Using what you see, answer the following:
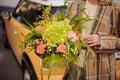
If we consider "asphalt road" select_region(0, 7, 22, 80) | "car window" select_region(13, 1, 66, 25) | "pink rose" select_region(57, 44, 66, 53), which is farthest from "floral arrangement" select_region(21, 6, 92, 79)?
"asphalt road" select_region(0, 7, 22, 80)

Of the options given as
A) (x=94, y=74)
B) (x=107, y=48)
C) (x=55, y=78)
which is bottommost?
(x=55, y=78)

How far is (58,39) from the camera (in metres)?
1.95

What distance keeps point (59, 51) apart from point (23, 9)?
2.43 metres

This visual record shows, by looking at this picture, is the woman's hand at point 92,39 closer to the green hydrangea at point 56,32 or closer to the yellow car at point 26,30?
the green hydrangea at point 56,32

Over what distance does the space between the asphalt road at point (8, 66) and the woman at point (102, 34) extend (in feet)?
8.37

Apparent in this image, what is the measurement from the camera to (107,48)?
212cm

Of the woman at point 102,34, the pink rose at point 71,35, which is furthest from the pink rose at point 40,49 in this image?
the woman at point 102,34

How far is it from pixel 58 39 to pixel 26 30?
5.02 ft

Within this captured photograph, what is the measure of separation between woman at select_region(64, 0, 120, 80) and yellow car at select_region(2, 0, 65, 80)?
787 millimetres

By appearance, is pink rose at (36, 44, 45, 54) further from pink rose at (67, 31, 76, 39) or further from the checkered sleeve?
the checkered sleeve

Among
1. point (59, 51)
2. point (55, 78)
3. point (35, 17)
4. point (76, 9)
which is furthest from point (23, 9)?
point (59, 51)

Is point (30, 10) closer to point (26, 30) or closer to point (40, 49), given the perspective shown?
point (26, 30)

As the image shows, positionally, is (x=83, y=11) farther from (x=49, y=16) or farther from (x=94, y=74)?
(x=94, y=74)

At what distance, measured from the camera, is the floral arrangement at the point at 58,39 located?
6.30ft
